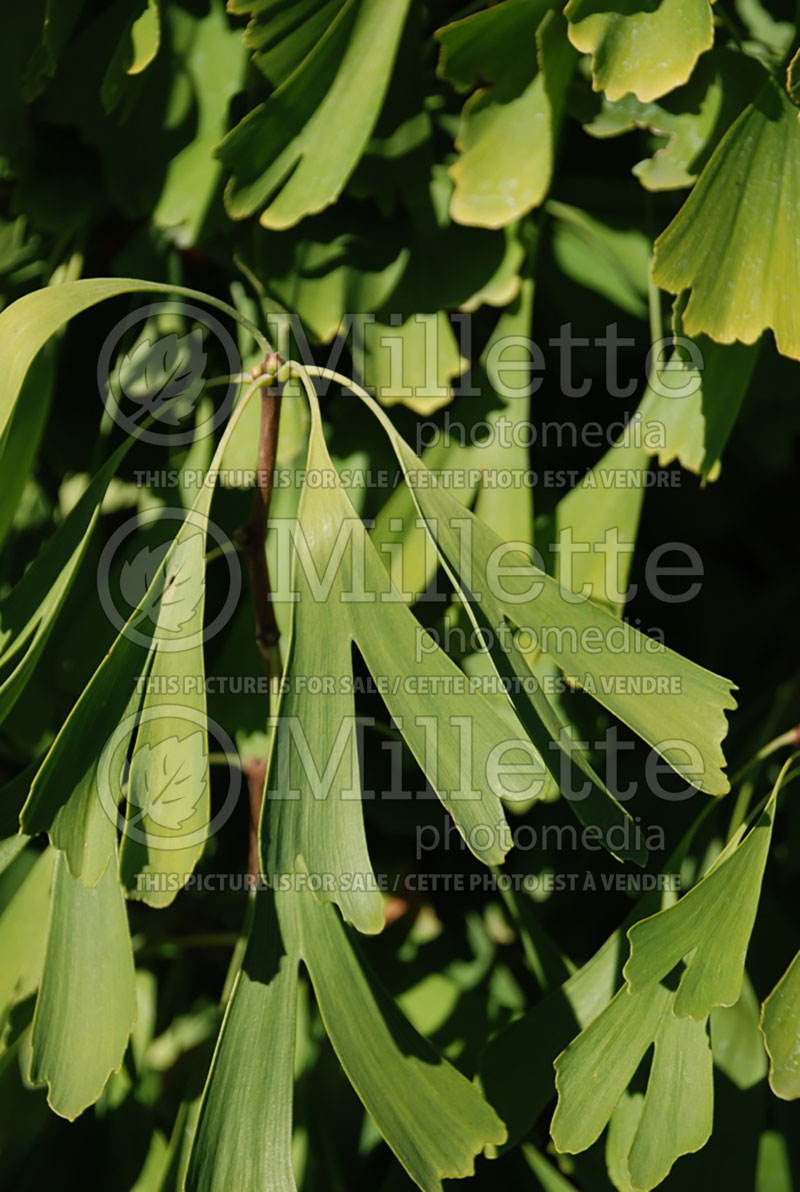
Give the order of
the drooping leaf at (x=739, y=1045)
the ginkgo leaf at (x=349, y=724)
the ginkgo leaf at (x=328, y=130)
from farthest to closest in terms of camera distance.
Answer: the drooping leaf at (x=739, y=1045), the ginkgo leaf at (x=328, y=130), the ginkgo leaf at (x=349, y=724)

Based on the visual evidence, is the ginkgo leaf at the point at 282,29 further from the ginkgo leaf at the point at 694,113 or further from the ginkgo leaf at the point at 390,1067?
the ginkgo leaf at the point at 390,1067

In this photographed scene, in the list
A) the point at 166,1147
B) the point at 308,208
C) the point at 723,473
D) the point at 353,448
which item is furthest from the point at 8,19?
Result: the point at 166,1147

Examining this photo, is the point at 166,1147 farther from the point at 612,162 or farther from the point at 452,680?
the point at 612,162

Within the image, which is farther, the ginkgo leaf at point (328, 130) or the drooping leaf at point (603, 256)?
Result: the drooping leaf at point (603, 256)

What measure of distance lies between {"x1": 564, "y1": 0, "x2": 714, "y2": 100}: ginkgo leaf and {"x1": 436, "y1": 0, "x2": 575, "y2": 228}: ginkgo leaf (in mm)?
61

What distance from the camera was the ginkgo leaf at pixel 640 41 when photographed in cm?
55

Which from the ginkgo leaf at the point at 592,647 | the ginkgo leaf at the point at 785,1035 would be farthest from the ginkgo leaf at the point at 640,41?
the ginkgo leaf at the point at 785,1035

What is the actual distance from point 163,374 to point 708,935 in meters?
0.51

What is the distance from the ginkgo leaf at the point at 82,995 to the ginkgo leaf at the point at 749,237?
1.48 ft

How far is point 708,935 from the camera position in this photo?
55 centimetres

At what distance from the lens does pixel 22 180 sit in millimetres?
732

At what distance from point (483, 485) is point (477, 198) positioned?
0.18m

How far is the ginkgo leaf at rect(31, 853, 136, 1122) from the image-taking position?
549 millimetres

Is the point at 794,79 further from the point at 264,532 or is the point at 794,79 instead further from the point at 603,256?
the point at 264,532
